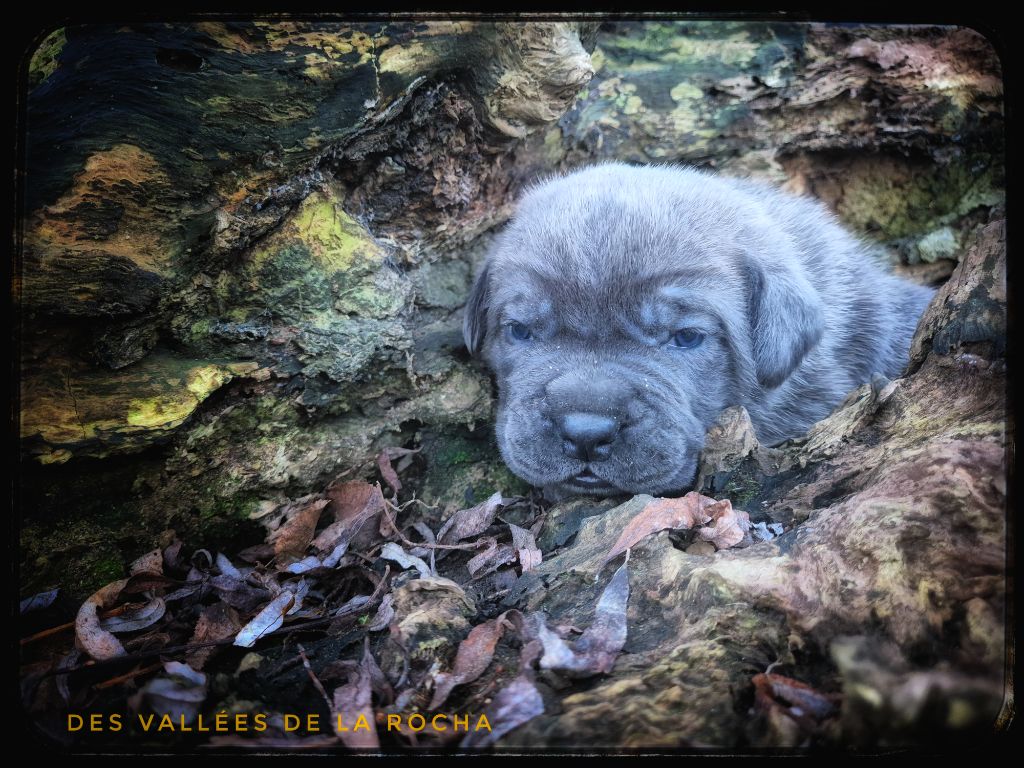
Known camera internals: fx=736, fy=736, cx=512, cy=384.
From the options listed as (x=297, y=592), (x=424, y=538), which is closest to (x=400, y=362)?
(x=424, y=538)

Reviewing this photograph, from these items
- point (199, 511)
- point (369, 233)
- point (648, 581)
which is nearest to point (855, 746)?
point (648, 581)

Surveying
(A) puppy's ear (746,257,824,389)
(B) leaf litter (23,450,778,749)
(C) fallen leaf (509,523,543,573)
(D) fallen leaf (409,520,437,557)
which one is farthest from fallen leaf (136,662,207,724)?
(A) puppy's ear (746,257,824,389)

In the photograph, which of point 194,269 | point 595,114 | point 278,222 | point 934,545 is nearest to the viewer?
point 934,545

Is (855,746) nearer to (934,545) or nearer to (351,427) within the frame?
(934,545)

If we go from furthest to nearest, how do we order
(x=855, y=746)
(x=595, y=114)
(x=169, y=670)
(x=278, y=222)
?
(x=595, y=114), (x=278, y=222), (x=169, y=670), (x=855, y=746)

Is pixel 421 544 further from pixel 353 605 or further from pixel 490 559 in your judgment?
pixel 353 605

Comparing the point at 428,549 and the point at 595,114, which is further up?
the point at 595,114

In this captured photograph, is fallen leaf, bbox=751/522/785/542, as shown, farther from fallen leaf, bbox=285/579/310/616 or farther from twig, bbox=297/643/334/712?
fallen leaf, bbox=285/579/310/616
